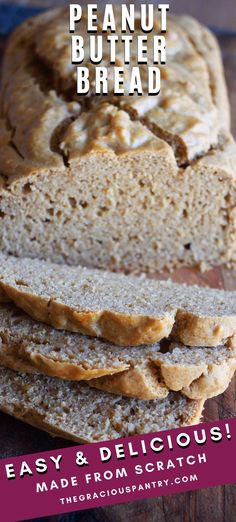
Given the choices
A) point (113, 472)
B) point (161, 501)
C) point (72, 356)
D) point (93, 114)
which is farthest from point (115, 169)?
point (161, 501)

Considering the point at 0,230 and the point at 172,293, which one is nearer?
the point at 172,293

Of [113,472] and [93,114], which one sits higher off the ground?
[93,114]

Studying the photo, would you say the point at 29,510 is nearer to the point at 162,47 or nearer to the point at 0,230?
the point at 0,230

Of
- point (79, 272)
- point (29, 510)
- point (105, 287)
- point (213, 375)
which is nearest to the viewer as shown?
point (29, 510)

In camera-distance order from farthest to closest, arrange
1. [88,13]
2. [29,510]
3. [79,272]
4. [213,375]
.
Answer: [88,13]
[79,272]
[213,375]
[29,510]

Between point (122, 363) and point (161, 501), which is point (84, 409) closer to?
point (122, 363)

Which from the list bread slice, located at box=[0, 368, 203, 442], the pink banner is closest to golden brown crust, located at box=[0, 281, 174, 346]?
bread slice, located at box=[0, 368, 203, 442]

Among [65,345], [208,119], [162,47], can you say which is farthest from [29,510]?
[162,47]
